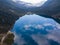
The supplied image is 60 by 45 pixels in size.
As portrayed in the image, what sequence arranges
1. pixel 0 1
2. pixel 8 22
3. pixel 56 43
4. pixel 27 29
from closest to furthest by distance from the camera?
1. pixel 56 43
2. pixel 27 29
3. pixel 8 22
4. pixel 0 1

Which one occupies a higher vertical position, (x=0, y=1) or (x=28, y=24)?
(x=0, y=1)

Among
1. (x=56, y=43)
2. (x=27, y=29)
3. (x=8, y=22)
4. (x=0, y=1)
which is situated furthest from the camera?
(x=0, y=1)

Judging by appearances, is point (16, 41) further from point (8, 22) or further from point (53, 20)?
point (8, 22)

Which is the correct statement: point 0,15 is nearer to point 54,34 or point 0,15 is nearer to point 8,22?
point 8,22

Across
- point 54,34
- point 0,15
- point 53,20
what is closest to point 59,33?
point 54,34

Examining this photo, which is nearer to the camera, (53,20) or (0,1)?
(53,20)

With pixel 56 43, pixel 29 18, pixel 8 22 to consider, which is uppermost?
pixel 8 22

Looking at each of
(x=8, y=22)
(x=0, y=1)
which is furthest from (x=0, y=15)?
(x=0, y=1)
